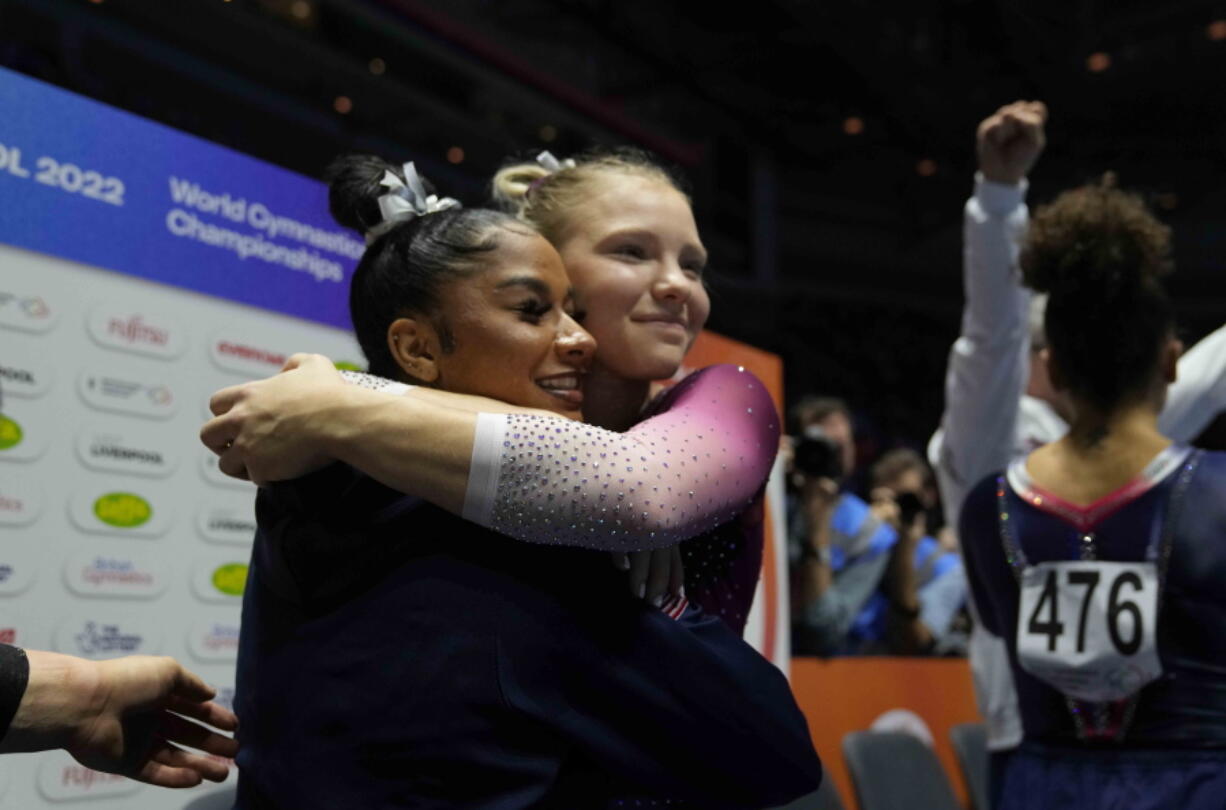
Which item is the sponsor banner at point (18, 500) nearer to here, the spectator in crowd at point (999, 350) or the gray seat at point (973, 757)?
the spectator in crowd at point (999, 350)

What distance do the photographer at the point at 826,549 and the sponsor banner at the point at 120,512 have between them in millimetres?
2043

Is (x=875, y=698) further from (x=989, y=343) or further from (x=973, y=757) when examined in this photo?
(x=989, y=343)

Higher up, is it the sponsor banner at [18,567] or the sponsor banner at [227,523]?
the sponsor banner at [227,523]

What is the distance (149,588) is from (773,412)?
1077 mm

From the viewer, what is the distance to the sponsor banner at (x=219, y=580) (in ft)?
5.80

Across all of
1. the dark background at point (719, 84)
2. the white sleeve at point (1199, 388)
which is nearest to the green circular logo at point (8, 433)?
the white sleeve at point (1199, 388)

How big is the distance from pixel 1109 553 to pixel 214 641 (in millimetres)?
1430

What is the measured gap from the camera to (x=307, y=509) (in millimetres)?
971

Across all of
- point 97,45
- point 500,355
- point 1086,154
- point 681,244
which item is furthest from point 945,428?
point 1086,154

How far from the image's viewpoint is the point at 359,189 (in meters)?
1.22

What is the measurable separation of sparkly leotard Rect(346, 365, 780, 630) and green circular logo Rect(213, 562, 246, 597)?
3.00 feet

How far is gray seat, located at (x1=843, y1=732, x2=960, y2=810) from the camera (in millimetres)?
2582

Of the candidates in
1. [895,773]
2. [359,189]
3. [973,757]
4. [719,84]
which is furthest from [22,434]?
[719,84]

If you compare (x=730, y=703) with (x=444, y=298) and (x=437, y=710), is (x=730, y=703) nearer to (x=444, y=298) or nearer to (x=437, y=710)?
(x=437, y=710)
